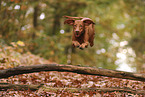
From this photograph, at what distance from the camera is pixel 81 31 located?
547 centimetres

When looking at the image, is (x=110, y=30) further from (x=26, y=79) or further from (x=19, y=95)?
(x=19, y=95)

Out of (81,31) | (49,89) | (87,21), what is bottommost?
(49,89)

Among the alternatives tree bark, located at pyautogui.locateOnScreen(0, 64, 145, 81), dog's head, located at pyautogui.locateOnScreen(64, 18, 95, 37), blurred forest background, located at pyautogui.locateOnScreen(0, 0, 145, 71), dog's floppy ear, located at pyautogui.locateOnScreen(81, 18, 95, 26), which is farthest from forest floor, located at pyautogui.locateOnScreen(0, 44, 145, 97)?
blurred forest background, located at pyautogui.locateOnScreen(0, 0, 145, 71)

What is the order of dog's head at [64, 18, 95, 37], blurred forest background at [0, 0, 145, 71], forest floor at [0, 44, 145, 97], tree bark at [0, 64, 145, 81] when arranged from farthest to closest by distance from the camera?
blurred forest background at [0, 0, 145, 71]
dog's head at [64, 18, 95, 37]
tree bark at [0, 64, 145, 81]
forest floor at [0, 44, 145, 97]

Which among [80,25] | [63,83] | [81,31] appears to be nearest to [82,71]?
[63,83]

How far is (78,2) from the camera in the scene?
37.1ft

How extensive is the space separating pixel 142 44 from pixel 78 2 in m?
8.94

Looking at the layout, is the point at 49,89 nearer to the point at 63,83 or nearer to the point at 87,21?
the point at 63,83

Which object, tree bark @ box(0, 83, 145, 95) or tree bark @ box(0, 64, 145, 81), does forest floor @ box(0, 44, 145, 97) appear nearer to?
tree bark @ box(0, 83, 145, 95)

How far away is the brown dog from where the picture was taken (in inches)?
214

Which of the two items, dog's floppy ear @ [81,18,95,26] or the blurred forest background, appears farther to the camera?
the blurred forest background

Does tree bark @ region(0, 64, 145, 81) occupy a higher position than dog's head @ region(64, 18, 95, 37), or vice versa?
dog's head @ region(64, 18, 95, 37)

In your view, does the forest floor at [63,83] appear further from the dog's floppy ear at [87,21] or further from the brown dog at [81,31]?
the dog's floppy ear at [87,21]

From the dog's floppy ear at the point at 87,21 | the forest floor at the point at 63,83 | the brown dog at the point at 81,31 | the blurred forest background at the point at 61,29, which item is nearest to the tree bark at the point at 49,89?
the forest floor at the point at 63,83
